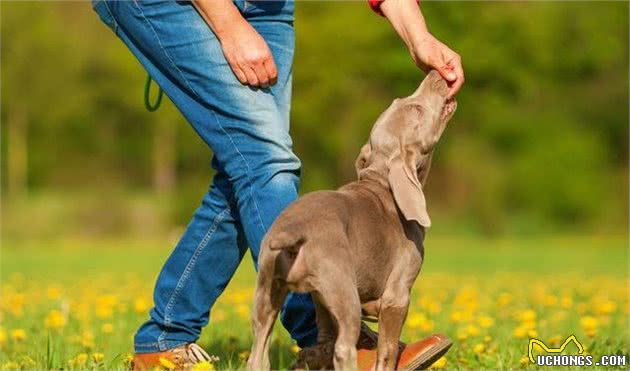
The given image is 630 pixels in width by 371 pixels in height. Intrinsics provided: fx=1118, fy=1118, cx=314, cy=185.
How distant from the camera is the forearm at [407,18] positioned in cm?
466

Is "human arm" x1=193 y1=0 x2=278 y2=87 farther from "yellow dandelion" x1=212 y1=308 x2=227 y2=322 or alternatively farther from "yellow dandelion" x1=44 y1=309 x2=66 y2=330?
"yellow dandelion" x1=212 y1=308 x2=227 y2=322

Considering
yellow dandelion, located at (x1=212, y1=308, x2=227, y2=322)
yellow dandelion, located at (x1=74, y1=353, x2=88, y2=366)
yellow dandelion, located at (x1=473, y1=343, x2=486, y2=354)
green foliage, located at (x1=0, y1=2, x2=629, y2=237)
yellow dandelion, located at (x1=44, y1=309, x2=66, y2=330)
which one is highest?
green foliage, located at (x1=0, y1=2, x2=629, y2=237)

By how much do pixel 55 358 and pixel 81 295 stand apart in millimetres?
5913

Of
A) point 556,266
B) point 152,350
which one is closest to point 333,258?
point 152,350

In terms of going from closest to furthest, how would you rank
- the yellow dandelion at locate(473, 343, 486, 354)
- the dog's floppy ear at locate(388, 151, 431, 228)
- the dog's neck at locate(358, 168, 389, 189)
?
the dog's floppy ear at locate(388, 151, 431, 228)
the dog's neck at locate(358, 168, 389, 189)
the yellow dandelion at locate(473, 343, 486, 354)

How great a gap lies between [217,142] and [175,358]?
1.00m

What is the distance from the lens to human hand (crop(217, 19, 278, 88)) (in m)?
4.46

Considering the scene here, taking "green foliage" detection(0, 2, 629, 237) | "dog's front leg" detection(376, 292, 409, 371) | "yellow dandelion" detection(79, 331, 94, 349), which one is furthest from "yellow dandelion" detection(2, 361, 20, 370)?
"green foliage" detection(0, 2, 629, 237)

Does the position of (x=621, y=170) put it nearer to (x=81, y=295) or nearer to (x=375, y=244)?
(x=81, y=295)

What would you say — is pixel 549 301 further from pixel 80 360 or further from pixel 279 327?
pixel 80 360

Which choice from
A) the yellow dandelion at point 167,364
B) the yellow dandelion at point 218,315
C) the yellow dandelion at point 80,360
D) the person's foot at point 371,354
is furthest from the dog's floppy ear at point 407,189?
the yellow dandelion at point 218,315

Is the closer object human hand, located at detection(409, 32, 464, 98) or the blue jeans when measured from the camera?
the blue jeans

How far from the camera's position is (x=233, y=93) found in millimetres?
4484

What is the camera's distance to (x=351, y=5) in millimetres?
39031
